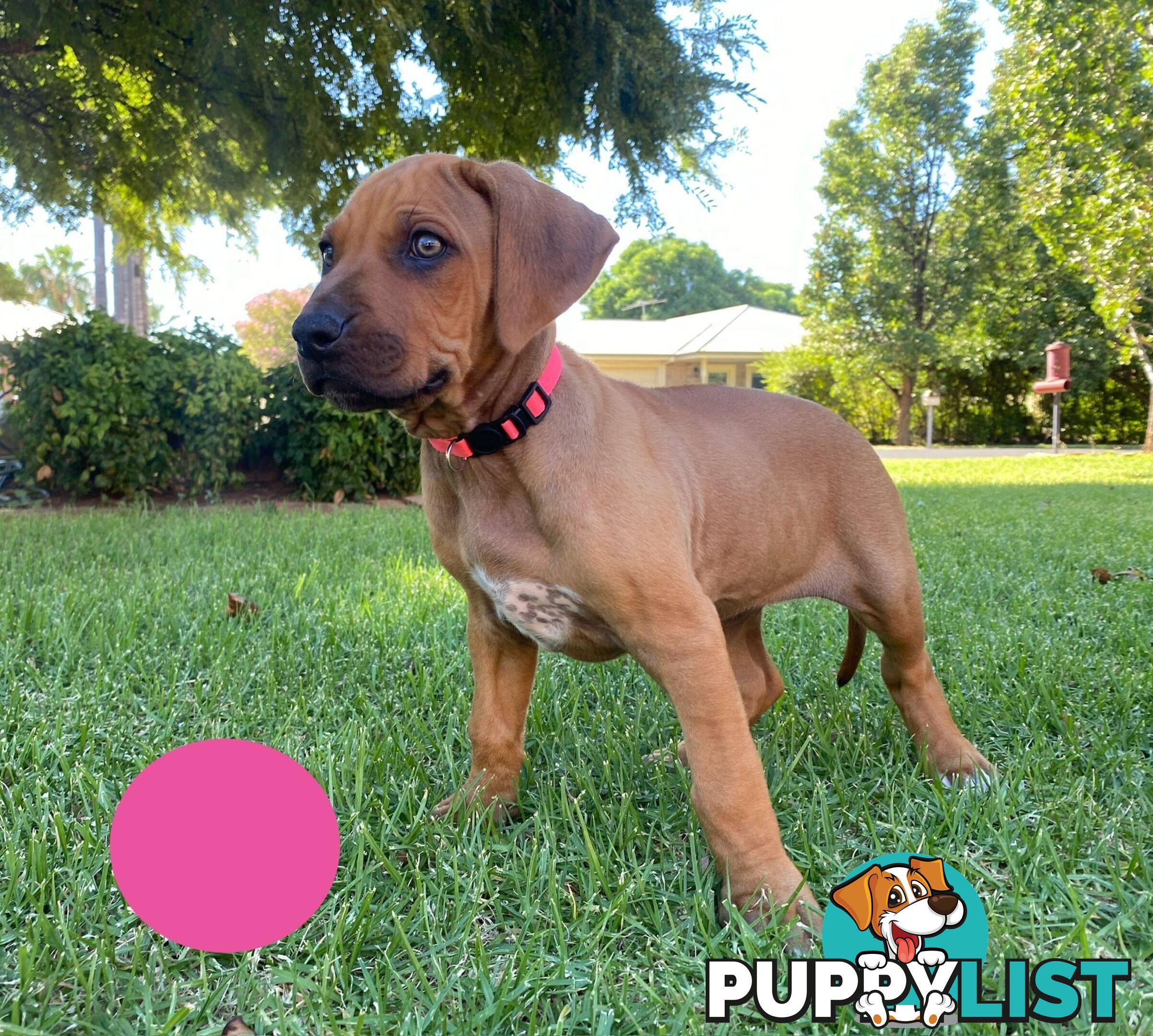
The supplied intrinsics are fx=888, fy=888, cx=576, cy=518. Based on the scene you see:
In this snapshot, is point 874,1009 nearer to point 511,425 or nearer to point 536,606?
point 536,606

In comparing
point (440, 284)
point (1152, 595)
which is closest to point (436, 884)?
point (440, 284)

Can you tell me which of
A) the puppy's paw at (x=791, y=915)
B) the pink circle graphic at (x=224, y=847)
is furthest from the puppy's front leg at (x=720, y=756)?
the pink circle graphic at (x=224, y=847)

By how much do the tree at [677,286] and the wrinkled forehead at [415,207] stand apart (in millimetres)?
78683

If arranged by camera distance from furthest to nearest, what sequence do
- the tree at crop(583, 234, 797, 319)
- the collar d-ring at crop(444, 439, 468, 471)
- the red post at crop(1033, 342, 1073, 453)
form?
the tree at crop(583, 234, 797, 319) → the red post at crop(1033, 342, 1073, 453) → the collar d-ring at crop(444, 439, 468, 471)

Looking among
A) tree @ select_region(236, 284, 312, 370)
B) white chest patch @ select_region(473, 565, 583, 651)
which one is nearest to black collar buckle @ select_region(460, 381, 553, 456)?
white chest patch @ select_region(473, 565, 583, 651)

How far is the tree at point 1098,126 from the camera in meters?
16.4

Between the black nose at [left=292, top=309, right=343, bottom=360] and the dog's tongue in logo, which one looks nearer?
the dog's tongue in logo

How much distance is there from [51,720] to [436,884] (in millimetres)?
1698

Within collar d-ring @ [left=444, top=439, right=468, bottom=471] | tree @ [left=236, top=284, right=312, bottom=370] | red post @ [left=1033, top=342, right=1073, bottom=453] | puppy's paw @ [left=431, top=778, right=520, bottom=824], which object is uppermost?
tree @ [left=236, top=284, right=312, bottom=370]

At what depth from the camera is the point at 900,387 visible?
3117cm

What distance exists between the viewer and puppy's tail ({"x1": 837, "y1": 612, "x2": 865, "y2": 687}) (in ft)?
10.0

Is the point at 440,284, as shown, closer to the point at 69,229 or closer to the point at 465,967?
the point at 465,967

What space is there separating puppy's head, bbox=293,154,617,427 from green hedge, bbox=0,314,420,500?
654 centimetres

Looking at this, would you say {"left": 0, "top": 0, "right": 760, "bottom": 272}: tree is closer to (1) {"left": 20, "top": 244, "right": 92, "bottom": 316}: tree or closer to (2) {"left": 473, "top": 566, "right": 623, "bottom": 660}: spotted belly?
(2) {"left": 473, "top": 566, "right": 623, "bottom": 660}: spotted belly
